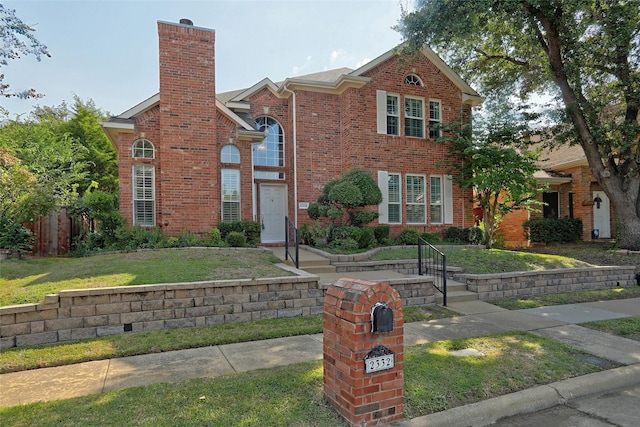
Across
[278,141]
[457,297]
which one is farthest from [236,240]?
[457,297]

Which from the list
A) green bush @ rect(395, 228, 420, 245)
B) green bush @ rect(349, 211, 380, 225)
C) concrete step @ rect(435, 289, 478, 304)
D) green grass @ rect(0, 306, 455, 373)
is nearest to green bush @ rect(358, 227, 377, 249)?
green bush @ rect(349, 211, 380, 225)

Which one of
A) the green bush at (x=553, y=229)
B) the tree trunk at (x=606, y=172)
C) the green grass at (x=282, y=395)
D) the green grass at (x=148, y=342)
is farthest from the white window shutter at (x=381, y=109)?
the green grass at (x=282, y=395)

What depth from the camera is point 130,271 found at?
678 cm

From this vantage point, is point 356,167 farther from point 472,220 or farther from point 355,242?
point 472,220

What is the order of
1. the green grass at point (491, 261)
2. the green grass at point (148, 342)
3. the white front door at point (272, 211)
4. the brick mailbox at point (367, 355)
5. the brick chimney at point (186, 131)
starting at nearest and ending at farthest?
the brick mailbox at point (367, 355) < the green grass at point (148, 342) < the green grass at point (491, 261) < the brick chimney at point (186, 131) < the white front door at point (272, 211)

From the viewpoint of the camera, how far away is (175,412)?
2.98 m

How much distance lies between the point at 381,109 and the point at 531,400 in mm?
11510

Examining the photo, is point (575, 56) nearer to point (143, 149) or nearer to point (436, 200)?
point (436, 200)

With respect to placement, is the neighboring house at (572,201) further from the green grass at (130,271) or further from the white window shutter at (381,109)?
the green grass at (130,271)

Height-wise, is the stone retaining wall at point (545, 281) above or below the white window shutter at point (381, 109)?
below

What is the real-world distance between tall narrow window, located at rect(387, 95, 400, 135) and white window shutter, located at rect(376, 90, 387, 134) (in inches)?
12.6

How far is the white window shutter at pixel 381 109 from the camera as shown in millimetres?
13539

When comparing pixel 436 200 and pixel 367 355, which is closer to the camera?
pixel 367 355

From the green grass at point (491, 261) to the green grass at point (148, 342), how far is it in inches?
188
